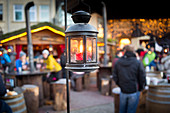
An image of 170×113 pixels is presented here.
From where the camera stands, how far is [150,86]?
4445 mm

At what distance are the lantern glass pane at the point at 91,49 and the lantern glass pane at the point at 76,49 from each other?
0.09 metres

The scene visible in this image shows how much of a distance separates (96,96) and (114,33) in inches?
292

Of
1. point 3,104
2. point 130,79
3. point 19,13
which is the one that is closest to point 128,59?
point 130,79

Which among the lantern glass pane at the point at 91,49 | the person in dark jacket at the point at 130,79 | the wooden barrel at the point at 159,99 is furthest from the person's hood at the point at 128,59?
the lantern glass pane at the point at 91,49

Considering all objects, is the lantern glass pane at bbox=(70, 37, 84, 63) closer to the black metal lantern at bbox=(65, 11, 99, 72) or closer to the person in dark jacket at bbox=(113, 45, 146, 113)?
the black metal lantern at bbox=(65, 11, 99, 72)

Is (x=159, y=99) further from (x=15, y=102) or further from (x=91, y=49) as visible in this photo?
(x=15, y=102)

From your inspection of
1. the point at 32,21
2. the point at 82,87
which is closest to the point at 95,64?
the point at 82,87

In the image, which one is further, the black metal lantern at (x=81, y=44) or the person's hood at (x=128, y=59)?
the person's hood at (x=128, y=59)

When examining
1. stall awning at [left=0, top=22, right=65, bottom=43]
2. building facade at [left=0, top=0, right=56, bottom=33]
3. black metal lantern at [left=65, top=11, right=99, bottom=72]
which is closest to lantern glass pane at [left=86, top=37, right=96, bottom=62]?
black metal lantern at [left=65, top=11, right=99, bottom=72]

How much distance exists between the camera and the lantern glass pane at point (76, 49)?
250 centimetres

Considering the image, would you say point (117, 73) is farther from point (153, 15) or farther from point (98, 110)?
point (153, 15)

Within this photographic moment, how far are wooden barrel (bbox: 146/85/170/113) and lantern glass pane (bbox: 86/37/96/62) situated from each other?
241 cm

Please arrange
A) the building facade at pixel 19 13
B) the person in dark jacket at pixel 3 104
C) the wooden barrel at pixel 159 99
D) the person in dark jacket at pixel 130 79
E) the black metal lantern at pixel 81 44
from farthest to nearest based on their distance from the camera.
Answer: the building facade at pixel 19 13
the wooden barrel at pixel 159 99
the person in dark jacket at pixel 130 79
the person in dark jacket at pixel 3 104
the black metal lantern at pixel 81 44

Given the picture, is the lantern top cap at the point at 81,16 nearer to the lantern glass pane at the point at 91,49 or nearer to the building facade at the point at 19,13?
the lantern glass pane at the point at 91,49
